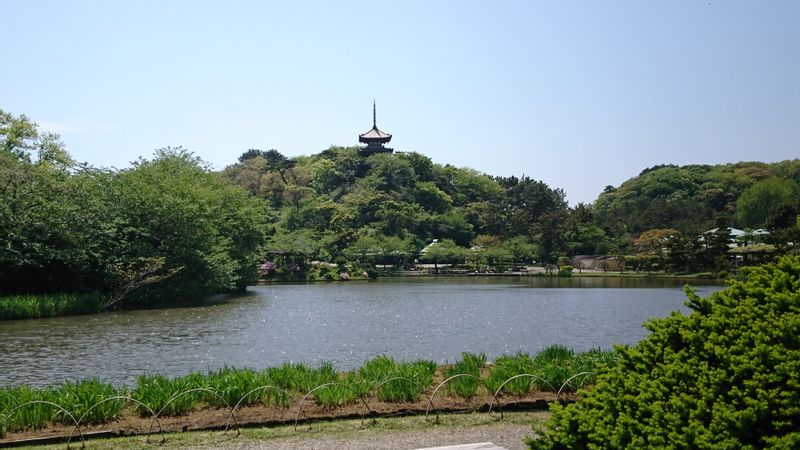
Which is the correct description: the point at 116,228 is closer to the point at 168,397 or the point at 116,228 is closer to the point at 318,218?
the point at 168,397

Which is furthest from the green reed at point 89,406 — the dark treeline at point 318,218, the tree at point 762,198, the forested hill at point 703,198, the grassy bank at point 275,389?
the tree at point 762,198

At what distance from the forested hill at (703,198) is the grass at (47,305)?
4259cm

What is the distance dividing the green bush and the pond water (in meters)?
11.7

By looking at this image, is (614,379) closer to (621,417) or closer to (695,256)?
(621,417)

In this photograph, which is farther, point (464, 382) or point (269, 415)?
point (464, 382)

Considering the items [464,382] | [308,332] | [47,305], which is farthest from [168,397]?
[47,305]

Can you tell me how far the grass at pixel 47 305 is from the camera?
25023 millimetres

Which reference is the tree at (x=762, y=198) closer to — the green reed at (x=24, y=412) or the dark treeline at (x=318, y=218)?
the dark treeline at (x=318, y=218)

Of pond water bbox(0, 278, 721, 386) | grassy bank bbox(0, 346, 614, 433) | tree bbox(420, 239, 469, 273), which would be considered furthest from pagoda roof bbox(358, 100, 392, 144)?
grassy bank bbox(0, 346, 614, 433)

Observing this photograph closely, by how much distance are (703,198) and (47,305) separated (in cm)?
6753

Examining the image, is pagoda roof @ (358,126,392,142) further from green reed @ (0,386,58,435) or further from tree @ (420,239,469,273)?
green reed @ (0,386,58,435)

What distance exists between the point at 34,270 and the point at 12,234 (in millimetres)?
2501

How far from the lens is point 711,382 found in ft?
13.2

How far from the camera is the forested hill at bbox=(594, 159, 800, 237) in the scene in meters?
61.1
